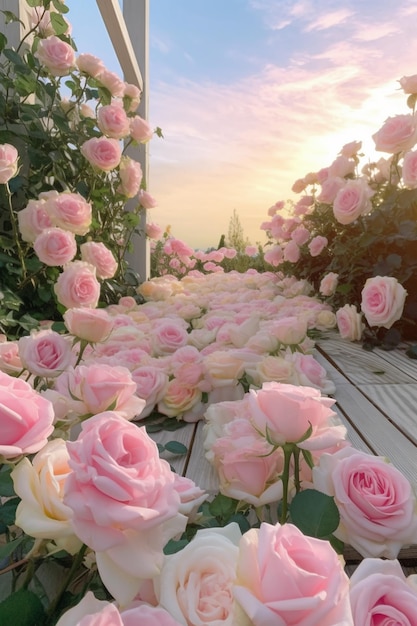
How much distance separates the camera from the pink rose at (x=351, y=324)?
Answer: 214 cm

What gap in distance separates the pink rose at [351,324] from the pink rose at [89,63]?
6.04ft

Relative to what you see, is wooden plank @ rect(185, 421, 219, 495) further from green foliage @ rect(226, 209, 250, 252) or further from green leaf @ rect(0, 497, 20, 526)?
green foliage @ rect(226, 209, 250, 252)

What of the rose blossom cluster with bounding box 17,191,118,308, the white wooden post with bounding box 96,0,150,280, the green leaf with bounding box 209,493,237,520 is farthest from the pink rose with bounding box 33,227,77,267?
the white wooden post with bounding box 96,0,150,280

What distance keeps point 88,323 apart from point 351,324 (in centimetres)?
138

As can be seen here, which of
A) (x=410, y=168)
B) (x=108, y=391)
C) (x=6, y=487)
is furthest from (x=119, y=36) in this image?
(x=6, y=487)

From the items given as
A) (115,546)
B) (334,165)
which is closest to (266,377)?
(115,546)

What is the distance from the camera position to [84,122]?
2.79 meters

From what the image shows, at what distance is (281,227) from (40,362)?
3.70 metres

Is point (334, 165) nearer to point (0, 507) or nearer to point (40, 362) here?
point (40, 362)

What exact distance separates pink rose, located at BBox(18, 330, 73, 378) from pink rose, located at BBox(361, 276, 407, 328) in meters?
1.33

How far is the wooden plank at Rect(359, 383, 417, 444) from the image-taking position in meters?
1.21

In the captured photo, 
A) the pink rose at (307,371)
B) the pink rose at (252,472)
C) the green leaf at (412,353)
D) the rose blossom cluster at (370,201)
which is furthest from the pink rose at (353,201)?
the pink rose at (252,472)

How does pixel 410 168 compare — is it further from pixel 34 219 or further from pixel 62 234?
pixel 34 219

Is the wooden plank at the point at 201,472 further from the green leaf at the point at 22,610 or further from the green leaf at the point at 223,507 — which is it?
the green leaf at the point at 22,610
